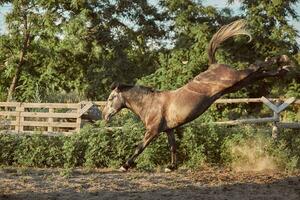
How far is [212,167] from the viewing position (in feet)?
33.5

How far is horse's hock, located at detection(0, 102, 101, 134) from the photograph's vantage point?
1284cm

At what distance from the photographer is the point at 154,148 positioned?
10555 millimetres

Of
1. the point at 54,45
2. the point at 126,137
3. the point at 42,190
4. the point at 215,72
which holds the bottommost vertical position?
the point at 42,190

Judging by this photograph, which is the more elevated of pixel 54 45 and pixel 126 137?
pixel 54 45

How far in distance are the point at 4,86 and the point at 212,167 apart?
14.8m

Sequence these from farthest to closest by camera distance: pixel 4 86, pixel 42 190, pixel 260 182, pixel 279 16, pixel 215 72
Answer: pixel 4 86, pixel 279 16, pixel 215 72, pixel 260 182, pixel 42 190

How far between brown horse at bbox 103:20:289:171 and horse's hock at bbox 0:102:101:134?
2482 millimetres

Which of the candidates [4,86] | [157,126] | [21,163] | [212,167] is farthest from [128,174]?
[4,86]

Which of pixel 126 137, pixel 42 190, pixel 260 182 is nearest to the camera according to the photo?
pixel 42 190

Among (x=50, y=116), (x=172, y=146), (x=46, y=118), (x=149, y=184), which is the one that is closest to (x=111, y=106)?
(x=172, y=146)

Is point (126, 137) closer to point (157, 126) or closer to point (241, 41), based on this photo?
point (157, 126)

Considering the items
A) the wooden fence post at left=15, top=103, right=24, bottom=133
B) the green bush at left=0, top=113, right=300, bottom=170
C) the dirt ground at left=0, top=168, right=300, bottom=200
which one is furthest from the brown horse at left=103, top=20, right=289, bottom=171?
the wooden fence post at left=15, top=103, right=24, bottom=133

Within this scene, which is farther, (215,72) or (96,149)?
(96,149)

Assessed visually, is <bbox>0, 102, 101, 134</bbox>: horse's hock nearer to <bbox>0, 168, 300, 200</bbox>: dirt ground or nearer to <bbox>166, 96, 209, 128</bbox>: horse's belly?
<bbox>0, 168, 300, 200</bbox>: dirt ground
